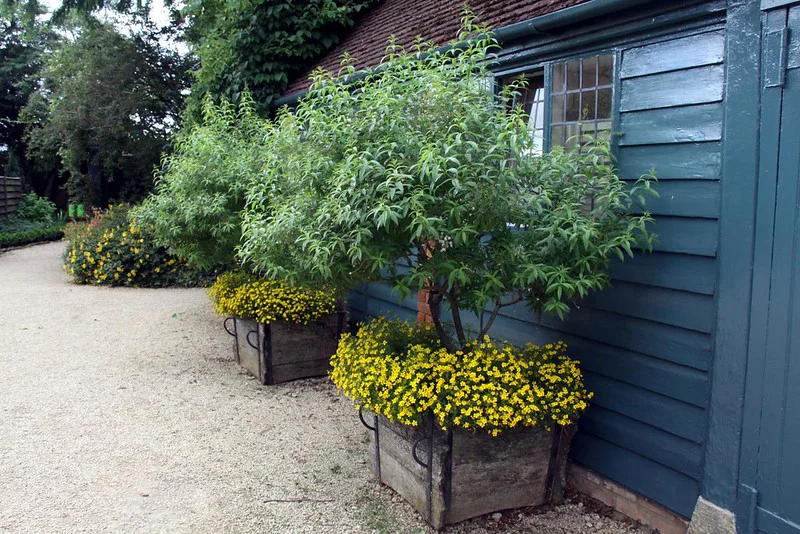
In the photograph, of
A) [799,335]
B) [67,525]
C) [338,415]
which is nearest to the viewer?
[799,335]

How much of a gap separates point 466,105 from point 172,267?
32.4ft

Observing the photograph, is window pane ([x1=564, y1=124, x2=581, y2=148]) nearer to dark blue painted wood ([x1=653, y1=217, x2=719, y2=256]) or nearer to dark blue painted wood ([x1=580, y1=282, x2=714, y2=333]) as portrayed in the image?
dark blue painted wood ([x1=653, y1=217, x2=719, y2=256])

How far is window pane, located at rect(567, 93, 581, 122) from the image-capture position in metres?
4.06

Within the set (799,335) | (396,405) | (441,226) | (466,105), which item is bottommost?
(396,405)

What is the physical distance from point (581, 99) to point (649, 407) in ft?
6.48

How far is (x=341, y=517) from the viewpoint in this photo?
12.1 ft

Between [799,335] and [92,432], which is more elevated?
[799,335]

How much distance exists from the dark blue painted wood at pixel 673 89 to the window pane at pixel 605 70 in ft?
0.64

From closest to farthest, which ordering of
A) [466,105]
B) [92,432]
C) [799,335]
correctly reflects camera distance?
[799,335] < [466,105] < [92,432]

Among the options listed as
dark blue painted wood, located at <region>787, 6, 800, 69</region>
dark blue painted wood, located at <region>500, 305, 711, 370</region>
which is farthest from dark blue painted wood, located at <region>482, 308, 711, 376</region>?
dark blue painted wood, located at <region>787, 6, 800, 69</region>

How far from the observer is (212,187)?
615cm

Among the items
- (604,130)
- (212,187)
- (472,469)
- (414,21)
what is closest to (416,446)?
(472,469)

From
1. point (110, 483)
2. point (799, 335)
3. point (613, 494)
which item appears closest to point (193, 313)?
point (110, 483)

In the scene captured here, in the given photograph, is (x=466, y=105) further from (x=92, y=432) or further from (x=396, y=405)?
(x=92, y=432)
